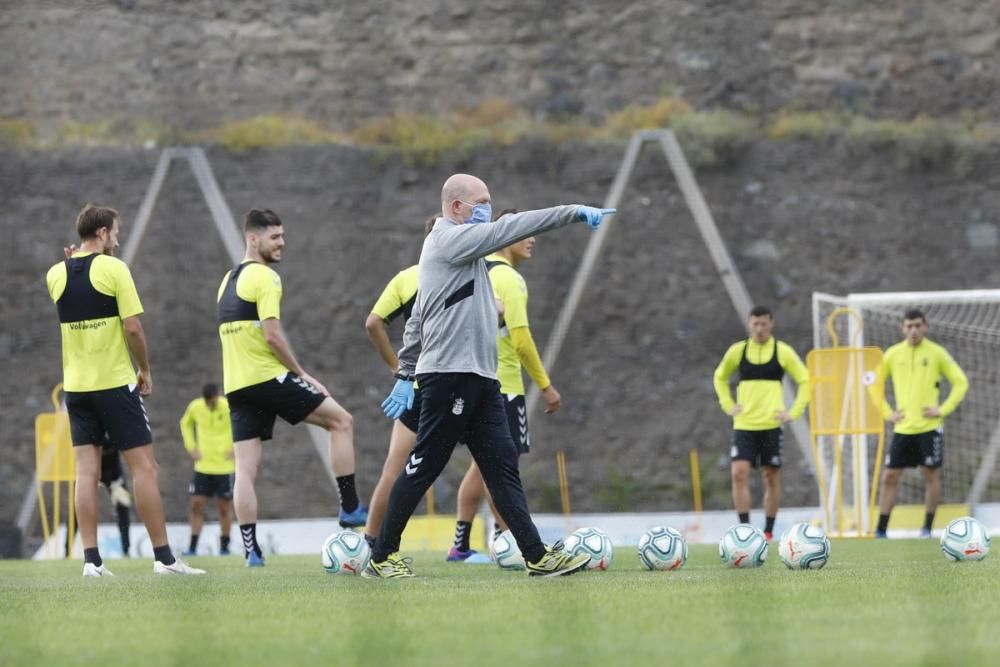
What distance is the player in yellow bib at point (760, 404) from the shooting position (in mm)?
14789

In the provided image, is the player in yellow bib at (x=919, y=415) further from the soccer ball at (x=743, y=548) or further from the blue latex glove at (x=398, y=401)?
the blue latex glove at (x=398, y=401)

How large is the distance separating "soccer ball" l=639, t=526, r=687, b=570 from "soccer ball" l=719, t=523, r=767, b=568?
260mm

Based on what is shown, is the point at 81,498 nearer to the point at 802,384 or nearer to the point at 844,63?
the point at 802,384

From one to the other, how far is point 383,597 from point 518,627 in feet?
5.15

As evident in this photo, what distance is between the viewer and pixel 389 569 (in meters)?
8.16

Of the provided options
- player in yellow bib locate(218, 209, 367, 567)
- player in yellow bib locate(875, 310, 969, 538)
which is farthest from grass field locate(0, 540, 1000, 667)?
player in yellow bib locate(875, 310, 969, 538)

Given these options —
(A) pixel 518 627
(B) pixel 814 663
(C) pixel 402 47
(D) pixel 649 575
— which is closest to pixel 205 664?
(A) pixel 518 627

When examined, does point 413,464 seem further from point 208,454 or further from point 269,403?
point 208,454

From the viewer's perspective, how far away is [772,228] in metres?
23.6

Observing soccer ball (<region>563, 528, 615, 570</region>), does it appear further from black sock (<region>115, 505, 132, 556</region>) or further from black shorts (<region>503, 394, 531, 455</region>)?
black sock (<region>115, 505, 132, 556</region>)

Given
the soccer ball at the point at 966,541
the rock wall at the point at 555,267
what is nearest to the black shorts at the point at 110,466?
the rock wall at the point at 555,267

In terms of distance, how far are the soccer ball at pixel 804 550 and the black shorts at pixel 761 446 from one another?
651cm

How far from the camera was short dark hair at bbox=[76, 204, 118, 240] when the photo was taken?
9.43 meters

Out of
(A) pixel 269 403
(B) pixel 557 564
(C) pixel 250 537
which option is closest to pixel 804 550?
(B) pixel 557 564
